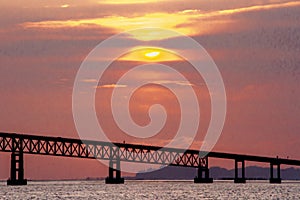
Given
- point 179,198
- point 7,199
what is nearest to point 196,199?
point 179,198

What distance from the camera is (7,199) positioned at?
173875mm

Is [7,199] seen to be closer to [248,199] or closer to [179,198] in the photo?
[179,198]

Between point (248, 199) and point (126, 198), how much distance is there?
18941 mm

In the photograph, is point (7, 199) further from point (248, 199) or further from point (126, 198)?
point (248, 199)

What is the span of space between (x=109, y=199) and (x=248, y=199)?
21.0 metres

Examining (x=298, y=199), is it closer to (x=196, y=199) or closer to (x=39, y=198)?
(x=196, y=199)

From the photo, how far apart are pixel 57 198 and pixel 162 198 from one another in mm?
16796

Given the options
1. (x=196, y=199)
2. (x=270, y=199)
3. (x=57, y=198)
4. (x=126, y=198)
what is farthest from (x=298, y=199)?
(x=57, y=198)

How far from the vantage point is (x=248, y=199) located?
169125mm

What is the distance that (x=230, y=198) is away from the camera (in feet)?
566

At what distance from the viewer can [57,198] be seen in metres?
174

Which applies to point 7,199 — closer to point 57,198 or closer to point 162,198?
point 57,198

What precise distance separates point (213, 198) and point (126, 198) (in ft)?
44.1

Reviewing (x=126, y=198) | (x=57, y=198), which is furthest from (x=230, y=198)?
(x=57, y=198)
